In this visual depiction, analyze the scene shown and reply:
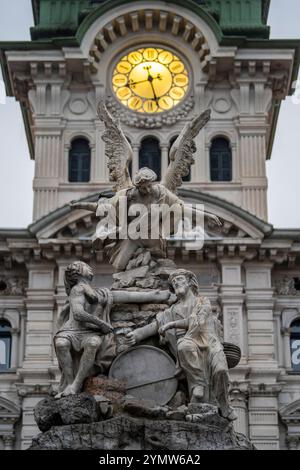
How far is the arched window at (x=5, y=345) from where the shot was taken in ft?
147

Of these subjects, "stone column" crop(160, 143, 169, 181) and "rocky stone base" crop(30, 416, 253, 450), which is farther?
"stone column" crop(160, 143, 169, 181)

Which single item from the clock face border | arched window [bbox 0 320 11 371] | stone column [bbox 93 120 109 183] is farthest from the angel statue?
the clock face border

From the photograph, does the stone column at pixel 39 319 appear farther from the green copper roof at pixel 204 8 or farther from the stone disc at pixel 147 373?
the stone disc at pixel 147 373

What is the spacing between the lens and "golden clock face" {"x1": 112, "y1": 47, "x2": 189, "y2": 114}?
49562 mm

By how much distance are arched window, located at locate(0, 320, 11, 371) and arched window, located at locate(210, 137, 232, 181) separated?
9270 millimetres

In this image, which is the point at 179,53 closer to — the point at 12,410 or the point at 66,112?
the point at 66,112

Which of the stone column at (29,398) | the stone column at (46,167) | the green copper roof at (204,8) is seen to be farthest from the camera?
the green copper roof at (204,8)

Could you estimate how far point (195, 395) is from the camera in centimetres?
1619

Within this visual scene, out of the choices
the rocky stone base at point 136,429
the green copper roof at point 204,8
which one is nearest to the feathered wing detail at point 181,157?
the rocky stone base at point 136,429

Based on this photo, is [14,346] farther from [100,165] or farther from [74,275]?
[74,275]

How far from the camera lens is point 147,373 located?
1666 centimetres

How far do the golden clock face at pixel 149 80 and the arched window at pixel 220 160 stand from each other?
2.34m

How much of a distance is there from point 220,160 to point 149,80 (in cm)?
423

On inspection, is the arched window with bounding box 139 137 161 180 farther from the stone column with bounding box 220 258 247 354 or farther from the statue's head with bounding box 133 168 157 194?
the statue's head with bounding box 133 168 157 194
